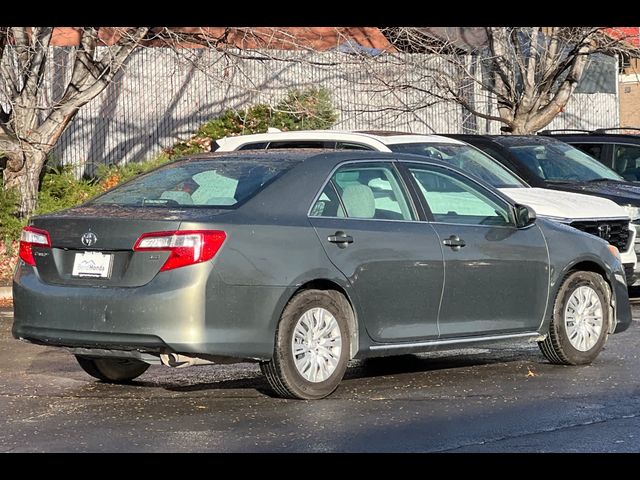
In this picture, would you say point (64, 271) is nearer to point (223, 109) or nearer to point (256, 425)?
point (256, 425)

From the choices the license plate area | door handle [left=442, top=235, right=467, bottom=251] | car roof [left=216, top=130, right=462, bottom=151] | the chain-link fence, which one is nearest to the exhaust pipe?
the license plate area

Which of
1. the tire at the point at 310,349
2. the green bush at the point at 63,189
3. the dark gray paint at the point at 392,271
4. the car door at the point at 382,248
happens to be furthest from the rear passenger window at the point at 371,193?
the green bush at the point at 63,189

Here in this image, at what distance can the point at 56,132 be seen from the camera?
60.5 ft

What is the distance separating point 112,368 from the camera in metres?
9.03

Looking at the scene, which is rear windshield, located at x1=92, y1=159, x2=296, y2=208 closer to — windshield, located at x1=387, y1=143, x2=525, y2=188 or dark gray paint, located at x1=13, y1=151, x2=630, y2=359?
dark gray paint, located at x1=13, y1=151, x2=630, y2=359

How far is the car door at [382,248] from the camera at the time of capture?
8471 millimetres

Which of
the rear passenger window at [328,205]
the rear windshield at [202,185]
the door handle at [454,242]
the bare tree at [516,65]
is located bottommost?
the door handle at [454,242]

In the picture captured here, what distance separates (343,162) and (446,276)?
1.05m

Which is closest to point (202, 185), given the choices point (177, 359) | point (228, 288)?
point (228, 288)

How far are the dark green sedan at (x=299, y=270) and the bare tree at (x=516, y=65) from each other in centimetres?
1219

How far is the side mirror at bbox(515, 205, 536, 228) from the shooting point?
31.3 ft

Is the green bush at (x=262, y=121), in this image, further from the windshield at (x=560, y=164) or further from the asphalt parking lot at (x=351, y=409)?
the asphalt parking lot at (x=351, y=409)
